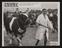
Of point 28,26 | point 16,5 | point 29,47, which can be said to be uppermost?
point 16,5

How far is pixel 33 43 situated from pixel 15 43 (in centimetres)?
13

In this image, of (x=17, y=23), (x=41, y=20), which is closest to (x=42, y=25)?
(x=41, y=20)

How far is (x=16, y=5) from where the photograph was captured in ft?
3.52

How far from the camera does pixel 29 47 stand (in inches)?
42.1

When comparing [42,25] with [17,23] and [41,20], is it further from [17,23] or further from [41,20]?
[17,23]

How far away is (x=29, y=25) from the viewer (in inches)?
42.0

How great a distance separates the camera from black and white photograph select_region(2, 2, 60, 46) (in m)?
1.07

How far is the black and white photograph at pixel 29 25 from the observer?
107cm

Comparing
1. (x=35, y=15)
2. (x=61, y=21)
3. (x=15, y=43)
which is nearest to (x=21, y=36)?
(x=15, y=43)

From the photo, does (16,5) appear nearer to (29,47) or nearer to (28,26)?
(28,26)

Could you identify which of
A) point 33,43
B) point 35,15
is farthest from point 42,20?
point 33,43

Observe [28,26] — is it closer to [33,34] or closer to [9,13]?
[33,34]

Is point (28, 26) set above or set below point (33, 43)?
above

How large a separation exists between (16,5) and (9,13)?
0.26 ft
